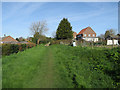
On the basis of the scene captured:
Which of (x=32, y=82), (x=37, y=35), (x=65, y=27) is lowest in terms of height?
(x=32, y=82)

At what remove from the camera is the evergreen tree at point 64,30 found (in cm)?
5559

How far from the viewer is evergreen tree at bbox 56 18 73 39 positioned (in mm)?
55594

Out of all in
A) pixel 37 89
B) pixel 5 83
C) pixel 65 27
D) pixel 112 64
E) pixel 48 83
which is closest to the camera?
pixel 37 89

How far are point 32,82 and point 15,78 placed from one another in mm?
919

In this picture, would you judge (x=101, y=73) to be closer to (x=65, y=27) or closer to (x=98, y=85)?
(x=98, y=85)

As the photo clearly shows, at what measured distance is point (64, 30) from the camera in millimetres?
55625

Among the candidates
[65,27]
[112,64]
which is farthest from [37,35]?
[112,64]

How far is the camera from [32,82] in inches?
184

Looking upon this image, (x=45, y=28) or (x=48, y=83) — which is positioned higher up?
(x=45, y=28)

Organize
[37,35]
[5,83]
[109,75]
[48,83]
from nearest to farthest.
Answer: [5,83]
[48,83]
[109,75]
[37,35]

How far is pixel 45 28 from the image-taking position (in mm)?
61906

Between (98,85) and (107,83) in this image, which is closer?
(98,85)

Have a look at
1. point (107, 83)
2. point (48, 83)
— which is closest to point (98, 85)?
point (107, 83)

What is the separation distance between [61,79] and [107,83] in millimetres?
2506
